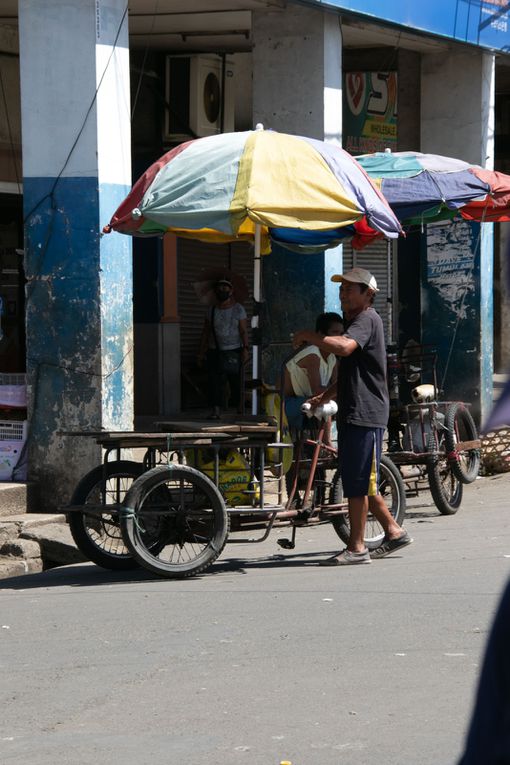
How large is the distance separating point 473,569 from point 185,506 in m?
1.84

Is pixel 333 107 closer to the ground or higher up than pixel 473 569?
higher up

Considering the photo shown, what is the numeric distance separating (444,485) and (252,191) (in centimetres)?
387

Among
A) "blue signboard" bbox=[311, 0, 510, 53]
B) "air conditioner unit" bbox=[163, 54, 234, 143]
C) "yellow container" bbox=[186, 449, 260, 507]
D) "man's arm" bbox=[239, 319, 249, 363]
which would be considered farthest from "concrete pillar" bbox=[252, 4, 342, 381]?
"yellow container" bbox=[186, 449, 260, 507]

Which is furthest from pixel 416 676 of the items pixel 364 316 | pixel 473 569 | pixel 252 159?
pixel 252 159

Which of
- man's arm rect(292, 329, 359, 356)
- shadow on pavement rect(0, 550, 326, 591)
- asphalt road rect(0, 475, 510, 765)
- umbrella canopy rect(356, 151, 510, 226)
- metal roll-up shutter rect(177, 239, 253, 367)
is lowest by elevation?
shadow on pavement rect(0, 550, 326, 591)

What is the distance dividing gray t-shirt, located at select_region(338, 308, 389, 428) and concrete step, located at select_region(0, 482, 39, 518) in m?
3.16

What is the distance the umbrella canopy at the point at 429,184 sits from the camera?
35.5ft

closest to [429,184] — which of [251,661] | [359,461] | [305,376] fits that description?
[305,376]

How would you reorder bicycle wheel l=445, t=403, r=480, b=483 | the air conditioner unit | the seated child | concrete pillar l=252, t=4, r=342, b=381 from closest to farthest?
the seated child
bicycle wheel l=445, t=403, r=480, b=483
concrete pillar l=252, t=4, r=342, b=381
the air conditioner unit

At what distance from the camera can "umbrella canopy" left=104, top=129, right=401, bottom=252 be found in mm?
8086

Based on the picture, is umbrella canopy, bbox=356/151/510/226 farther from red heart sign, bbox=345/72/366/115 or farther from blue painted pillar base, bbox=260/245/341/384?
red heart sign, bbox=345/72/366/115

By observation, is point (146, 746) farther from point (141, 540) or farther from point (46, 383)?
point (46, 383)

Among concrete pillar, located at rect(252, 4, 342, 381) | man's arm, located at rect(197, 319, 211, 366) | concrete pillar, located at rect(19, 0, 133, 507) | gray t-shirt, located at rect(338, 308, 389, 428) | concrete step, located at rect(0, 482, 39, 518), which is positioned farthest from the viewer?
man's arm, located at rect(197, 319, 211, 366)

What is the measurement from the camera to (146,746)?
4605 mm
